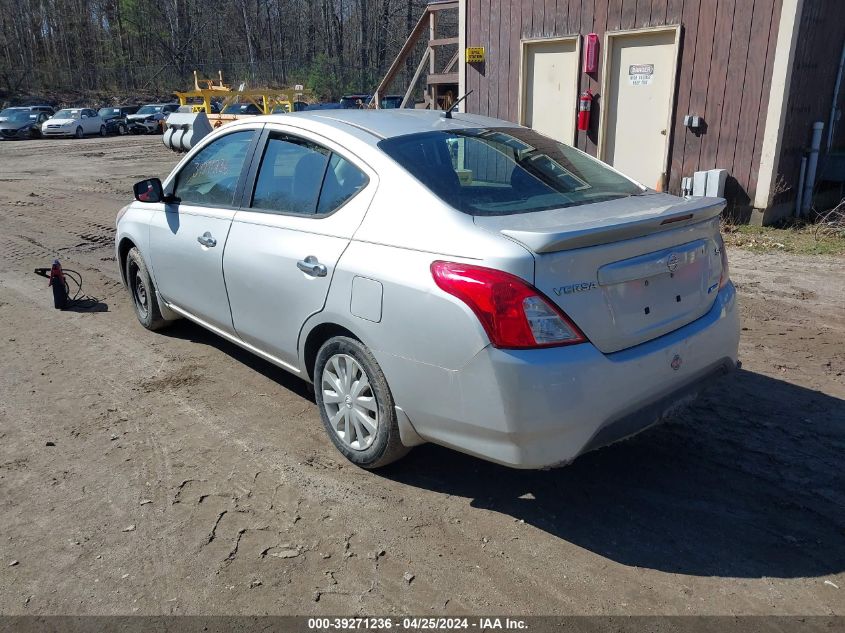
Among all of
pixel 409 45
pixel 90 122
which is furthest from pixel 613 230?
pixel 90 122

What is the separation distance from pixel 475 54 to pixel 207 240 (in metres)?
8.54

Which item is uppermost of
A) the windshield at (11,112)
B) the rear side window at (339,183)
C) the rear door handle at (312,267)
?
the rear side window at (339,183)

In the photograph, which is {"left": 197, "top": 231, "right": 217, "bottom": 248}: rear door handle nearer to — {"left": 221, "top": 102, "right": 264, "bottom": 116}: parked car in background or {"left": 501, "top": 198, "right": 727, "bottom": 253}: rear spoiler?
{"left": 501, "top": 198, "right": 727, "bottom": 253}: rear spoiler

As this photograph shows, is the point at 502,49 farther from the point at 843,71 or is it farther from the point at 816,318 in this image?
the point at 816,318

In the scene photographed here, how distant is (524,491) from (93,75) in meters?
58.2

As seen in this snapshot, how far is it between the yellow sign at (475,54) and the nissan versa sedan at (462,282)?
316 inches

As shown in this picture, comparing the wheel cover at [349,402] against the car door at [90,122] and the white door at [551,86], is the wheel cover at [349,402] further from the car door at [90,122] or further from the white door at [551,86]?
the car door at [90,122]

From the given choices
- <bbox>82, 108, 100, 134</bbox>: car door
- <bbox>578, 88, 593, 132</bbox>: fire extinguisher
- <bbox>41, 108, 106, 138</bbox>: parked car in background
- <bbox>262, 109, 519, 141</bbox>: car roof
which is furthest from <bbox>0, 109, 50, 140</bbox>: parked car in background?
<bbox>262, 109, 519, 141</bbox>: car roof

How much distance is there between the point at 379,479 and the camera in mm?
3490

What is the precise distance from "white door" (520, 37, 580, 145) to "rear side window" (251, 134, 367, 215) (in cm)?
727

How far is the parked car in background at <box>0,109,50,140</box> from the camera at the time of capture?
107 ft

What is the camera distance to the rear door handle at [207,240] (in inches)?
170

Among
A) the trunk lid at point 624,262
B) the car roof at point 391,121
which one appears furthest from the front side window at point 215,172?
the trunk lid at point 624,262

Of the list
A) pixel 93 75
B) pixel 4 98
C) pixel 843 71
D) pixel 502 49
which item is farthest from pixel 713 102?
pixel 93 75
